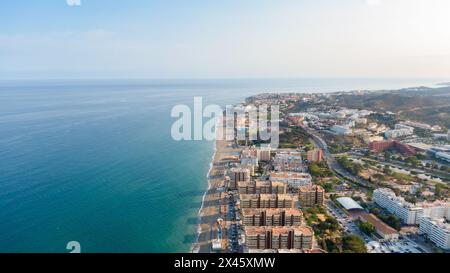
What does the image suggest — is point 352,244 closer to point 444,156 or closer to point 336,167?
point 336,167

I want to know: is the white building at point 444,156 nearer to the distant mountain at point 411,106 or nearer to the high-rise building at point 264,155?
the high-rise building at point 264,155

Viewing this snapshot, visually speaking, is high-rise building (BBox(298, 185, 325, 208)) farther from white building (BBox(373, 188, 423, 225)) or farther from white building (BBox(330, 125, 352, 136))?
white building (BBox(330, 125, 352, 136))

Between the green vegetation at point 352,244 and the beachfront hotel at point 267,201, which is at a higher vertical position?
the beachfront hotel at point 267,201

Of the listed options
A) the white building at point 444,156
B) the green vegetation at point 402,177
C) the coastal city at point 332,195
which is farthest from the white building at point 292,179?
the white building at point 444,156

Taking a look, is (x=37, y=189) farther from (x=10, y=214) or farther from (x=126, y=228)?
(x=126, y=228)

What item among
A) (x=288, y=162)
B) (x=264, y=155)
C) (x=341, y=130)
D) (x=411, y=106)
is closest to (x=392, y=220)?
(x=288, y=162)

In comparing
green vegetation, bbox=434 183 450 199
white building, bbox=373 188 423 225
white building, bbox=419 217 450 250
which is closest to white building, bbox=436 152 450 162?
green vegetation, bbox=434 183 450 199
